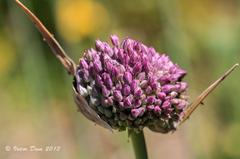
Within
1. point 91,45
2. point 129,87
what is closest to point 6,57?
point 91,45

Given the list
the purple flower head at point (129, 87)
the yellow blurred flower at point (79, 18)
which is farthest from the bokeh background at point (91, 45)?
the purple flower head at point (129, 87)

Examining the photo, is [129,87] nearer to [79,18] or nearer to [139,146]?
[139,146]

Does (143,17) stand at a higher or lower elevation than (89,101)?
higher

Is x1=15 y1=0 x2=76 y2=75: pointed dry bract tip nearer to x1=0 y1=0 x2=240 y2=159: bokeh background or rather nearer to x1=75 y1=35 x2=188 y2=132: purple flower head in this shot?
x1=75 y1=35 x2=188 y2=132: purple flower head

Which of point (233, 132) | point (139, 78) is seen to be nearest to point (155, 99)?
point (139, 78)

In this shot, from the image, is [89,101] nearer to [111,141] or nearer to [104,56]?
[104,56]

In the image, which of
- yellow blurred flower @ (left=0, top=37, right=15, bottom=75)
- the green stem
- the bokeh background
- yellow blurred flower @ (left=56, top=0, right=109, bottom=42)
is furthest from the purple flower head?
yellow blurred flower @ (left=0, top=37, right=15, bottom=75)
